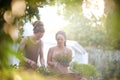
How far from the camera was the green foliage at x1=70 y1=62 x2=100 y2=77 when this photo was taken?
0.81 metres

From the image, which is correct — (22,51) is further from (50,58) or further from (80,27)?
(80,27)

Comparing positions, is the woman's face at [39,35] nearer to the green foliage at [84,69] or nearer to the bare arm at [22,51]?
the bare arm at [22,51]

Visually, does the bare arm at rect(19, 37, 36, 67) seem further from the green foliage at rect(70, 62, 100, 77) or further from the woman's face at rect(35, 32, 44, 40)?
the green foliage at rect(70, 62, 100, 77)

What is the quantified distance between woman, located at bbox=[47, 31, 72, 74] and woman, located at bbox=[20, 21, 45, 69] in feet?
0.13

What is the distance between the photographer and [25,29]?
2.96ft

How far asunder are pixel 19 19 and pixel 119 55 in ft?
1.29

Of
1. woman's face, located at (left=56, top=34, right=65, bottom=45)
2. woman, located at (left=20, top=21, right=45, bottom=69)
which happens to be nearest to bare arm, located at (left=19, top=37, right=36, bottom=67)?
woman, located at (left=20, top=21, right=45, bottom=69)

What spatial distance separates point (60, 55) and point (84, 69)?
0.10 metres

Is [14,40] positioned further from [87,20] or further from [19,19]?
[87,20]

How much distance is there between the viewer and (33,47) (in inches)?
35.8

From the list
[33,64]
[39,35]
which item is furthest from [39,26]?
[33,64]

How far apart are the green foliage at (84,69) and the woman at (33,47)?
0.13 m

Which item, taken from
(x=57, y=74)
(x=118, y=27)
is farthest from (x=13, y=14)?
(x=118, y=27)

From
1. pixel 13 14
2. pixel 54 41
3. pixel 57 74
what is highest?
Answer: pixel 13 14
